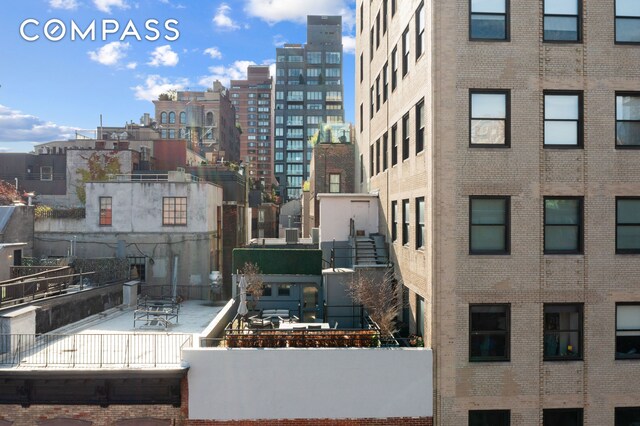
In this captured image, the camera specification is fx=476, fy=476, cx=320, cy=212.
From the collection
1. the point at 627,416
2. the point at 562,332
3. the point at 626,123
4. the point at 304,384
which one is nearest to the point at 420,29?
the point at 626,123

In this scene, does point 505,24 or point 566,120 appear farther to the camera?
point 566,120

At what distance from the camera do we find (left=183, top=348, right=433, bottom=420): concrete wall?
52.4 ft

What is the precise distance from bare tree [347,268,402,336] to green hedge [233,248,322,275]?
320cm

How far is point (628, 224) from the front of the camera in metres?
16.2

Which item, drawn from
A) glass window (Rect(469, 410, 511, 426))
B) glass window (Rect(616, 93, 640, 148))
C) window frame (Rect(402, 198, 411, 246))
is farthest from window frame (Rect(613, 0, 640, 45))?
glass window (Rect(469, 410, 511, 426))

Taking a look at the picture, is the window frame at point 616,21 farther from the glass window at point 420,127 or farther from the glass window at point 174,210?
the glass window at point 174,210

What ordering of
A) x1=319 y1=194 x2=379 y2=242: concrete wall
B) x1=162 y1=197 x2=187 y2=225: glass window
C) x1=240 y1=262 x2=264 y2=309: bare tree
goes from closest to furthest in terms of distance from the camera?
x1=240 y1=262 x2=264 y2=309: bare tree, x1=319 y1=194 x2=379 y2=242: concrete wall, x1=162 y1=197 x2=187 y2=225: glass window

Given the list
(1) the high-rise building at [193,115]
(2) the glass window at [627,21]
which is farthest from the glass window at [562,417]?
(1) the high-rise building at [193,115]

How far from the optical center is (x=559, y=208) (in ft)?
53.0

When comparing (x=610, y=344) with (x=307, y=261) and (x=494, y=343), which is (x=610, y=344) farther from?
(x=307, y=261)

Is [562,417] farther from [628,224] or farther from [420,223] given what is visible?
[420,223]

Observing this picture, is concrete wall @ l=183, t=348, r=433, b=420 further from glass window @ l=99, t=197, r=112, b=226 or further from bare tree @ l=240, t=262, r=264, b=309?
glass window @ l=99, t=197, r=112, b=226

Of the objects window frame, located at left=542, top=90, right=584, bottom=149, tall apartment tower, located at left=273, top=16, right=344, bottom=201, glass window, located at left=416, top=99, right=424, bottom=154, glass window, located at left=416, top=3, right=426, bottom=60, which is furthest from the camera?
tall apartment tower, located at left=273, top=16, right=344, bottom=201

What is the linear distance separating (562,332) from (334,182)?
23.7m
